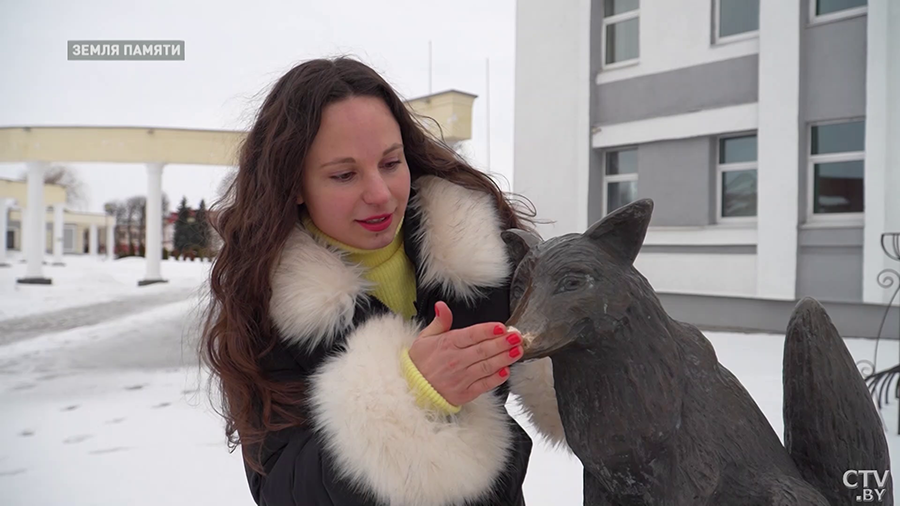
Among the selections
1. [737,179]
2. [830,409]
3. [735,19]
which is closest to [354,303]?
[830,409]

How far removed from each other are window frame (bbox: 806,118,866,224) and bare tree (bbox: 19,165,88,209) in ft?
5.61

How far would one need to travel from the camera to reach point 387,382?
1.55 feet

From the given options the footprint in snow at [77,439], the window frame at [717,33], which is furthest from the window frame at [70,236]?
the window frame at [717,33]

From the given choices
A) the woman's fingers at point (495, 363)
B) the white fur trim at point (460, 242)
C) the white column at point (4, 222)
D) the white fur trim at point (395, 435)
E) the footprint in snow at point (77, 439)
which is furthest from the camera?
the white column at point (4, 222)

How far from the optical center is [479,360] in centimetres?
38

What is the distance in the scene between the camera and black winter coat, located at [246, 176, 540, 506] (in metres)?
0.47

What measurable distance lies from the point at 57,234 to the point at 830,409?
1.80 metres

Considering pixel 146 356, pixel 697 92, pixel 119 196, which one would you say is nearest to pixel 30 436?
pixel 146 356

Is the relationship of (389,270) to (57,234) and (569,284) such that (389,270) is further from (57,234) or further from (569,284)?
(57,234)

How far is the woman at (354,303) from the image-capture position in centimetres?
48


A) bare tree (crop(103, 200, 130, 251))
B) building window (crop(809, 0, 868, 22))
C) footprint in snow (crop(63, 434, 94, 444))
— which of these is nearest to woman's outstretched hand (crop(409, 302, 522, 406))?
building window (crop(809, 0, 868, 22))

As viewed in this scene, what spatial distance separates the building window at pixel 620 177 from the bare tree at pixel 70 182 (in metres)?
1.37

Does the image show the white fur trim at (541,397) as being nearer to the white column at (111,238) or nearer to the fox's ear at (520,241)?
the fox's ear at (520,241)

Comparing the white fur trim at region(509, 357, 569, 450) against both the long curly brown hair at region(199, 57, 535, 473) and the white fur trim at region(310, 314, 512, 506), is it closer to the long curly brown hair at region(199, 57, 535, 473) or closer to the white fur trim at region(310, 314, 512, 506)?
the white fur trim at region(310, 314, 512, 506)
